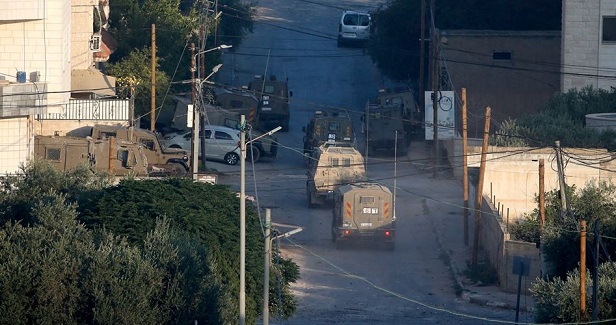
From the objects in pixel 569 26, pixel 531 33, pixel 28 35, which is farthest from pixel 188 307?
pixel 531 33

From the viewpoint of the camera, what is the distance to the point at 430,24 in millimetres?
55750

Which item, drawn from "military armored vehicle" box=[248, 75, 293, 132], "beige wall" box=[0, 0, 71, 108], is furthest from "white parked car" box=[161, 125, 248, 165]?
"beige wall" box=[0, 0, 71, 108]

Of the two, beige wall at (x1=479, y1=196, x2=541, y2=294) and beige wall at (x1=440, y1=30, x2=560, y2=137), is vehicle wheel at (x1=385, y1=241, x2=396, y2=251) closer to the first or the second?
beige wall at (x1=479, y1=196, x2=541, y2=294)

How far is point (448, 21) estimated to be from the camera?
5753 centimetres

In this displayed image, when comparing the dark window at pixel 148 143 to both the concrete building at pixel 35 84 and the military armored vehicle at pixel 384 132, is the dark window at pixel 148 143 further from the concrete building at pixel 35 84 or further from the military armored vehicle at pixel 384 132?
the military armored vehicle at pixel 384 132

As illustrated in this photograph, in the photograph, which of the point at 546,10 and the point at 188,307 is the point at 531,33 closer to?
the point at 546,10

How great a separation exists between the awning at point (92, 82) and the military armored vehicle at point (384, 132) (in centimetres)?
929

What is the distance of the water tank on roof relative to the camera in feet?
136

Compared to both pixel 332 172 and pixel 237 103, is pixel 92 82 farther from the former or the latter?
pixel 332 172

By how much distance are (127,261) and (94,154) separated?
1601 cm

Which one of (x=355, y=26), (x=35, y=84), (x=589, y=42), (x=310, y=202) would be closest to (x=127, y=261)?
(x=35, y=84)

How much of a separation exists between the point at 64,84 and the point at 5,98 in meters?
4.94

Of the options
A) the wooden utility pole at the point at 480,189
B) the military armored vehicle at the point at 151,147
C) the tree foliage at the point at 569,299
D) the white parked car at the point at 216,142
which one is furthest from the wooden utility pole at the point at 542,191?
the white parked car at the point at 216,142

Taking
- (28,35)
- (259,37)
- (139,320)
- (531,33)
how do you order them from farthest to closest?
1. (259,37)
2. (531,33)
3. (28,35)
4. (139,320)
